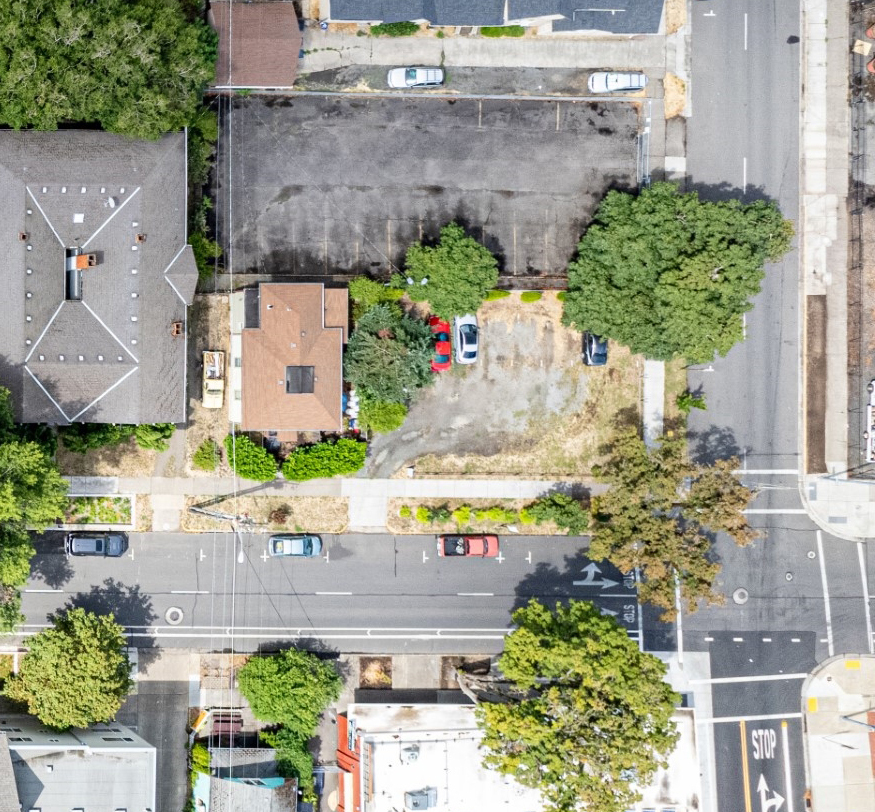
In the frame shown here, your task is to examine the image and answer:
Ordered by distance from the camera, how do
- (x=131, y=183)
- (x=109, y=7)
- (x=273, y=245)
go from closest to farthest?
1. (x=109, y=7)
2. (x=131, y=183)
3. (x=273, y=245)

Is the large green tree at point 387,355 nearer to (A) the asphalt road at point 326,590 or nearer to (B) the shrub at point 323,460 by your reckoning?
(B) the shrub at point 323,460

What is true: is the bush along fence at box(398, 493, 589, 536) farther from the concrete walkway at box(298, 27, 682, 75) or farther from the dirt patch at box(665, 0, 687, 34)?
the dirt patch at box(665, 0, 687, 34)

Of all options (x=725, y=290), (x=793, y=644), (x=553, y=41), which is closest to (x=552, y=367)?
(x=725, y=290)

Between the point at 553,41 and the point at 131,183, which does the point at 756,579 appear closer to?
the point at 553,41

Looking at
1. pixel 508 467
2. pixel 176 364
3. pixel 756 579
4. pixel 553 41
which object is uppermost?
pixel 553 41

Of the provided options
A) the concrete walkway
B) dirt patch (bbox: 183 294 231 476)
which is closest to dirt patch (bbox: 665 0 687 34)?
the concrete walkway

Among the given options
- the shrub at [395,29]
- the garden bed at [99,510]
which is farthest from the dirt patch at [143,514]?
the shrub at [395,29]
